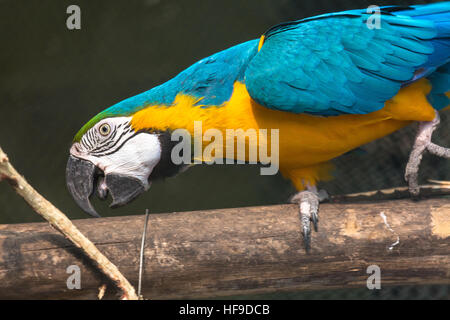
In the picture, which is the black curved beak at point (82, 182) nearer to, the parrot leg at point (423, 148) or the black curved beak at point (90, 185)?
the black curved beak at point (90, 185)

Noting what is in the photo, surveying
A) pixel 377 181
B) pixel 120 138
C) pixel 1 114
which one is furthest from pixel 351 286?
pixel 1 114

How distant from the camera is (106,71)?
9.18 ft

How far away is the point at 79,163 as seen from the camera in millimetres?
1462

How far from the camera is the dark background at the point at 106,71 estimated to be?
2.66m

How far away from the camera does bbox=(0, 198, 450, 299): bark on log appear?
4.18ft

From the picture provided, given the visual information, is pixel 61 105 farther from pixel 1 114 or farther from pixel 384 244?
pixel 384 244

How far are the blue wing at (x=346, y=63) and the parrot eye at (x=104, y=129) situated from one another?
43 cm

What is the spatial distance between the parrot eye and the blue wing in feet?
1.42

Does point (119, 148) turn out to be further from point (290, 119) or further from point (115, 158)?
point (290, 119)

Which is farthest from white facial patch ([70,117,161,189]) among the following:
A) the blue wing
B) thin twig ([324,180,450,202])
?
thin twig ([324,180,450,202])

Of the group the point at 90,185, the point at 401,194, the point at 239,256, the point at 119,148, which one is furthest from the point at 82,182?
the point at 401,194

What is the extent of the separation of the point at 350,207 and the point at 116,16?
189 centimetres

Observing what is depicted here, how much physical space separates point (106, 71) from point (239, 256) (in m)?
1.84

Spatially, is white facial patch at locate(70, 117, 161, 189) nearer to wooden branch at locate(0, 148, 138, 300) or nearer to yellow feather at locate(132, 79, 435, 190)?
yellow feather at locate(132, 79, 435, 190)
